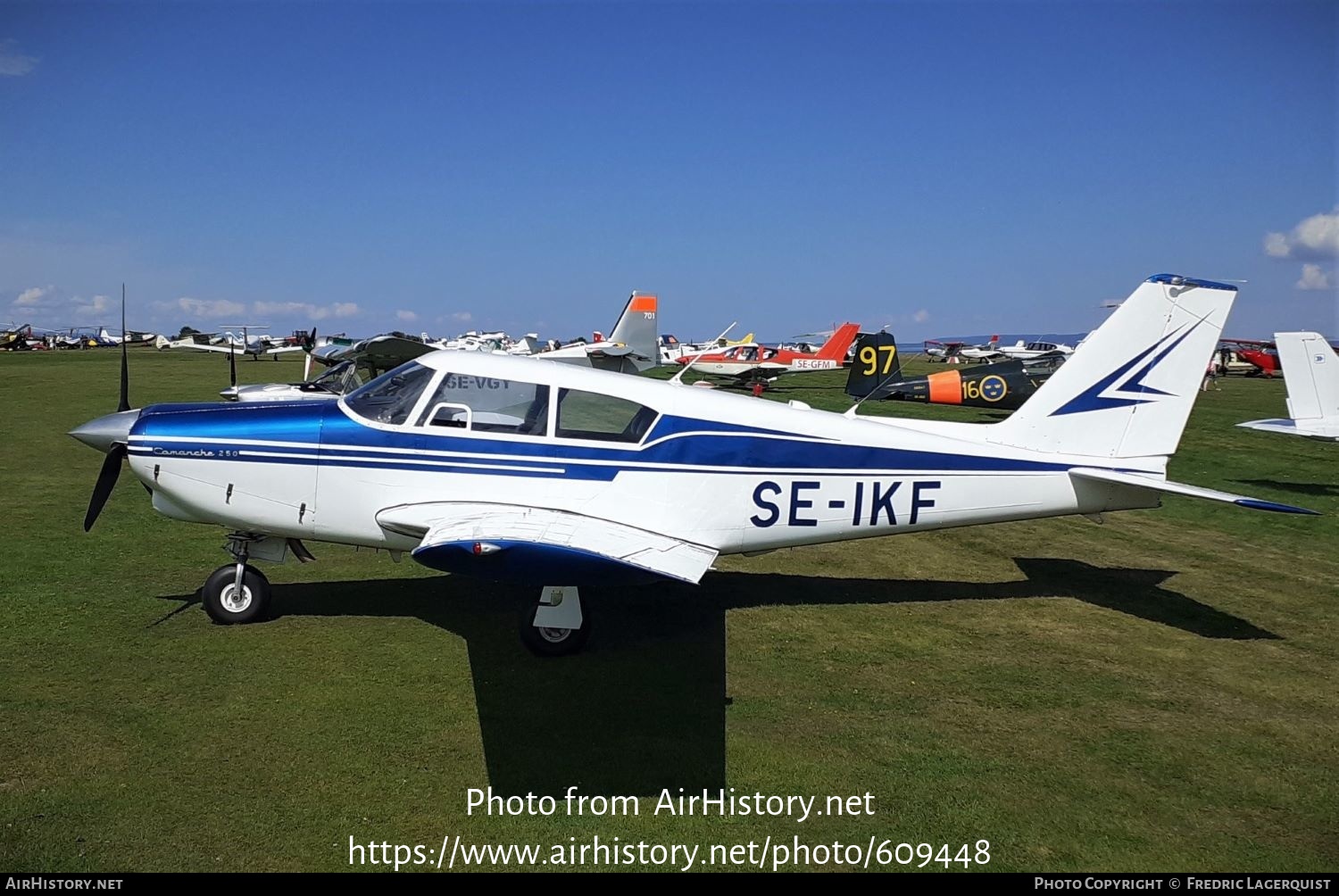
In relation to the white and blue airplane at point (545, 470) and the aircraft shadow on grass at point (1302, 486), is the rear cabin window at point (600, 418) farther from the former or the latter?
the aircraft shadow on grass at point (1302, 486)

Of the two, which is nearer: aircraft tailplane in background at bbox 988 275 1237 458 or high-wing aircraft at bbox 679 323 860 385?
aircraft tailplane in background at bbox 988 275 1237 458

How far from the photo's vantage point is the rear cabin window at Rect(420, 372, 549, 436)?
21.4 ft

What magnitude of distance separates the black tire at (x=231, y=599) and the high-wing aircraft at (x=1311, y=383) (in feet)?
47.5

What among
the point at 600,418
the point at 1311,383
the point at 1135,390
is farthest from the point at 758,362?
the point at 600,418

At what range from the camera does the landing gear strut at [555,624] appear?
245 inches

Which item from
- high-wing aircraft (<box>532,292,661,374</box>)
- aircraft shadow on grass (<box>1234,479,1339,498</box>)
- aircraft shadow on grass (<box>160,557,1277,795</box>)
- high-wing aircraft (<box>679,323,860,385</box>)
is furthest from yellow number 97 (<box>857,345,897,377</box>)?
aircraft shadow on grass (<box>160,557,1277,795</box>)

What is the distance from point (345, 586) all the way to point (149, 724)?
2.97 meters

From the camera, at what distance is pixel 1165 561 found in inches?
384

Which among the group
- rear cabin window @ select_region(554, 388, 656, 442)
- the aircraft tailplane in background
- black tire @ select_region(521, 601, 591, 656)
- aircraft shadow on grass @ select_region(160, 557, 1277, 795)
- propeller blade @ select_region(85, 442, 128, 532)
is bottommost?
aircraft shadow on grass @ select_region(160, 557, 1277, 795)

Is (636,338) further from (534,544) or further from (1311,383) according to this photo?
(534,544)

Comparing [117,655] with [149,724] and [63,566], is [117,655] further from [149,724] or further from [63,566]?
[63,566]

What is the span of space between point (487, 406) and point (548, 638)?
6.23ft

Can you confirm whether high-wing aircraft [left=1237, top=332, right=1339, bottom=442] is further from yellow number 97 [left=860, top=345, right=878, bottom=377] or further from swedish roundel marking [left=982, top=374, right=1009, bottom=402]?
yellow number 97 [left=860, top=345, right=878, bottom=377]

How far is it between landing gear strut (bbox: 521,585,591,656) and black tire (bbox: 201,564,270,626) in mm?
2308
